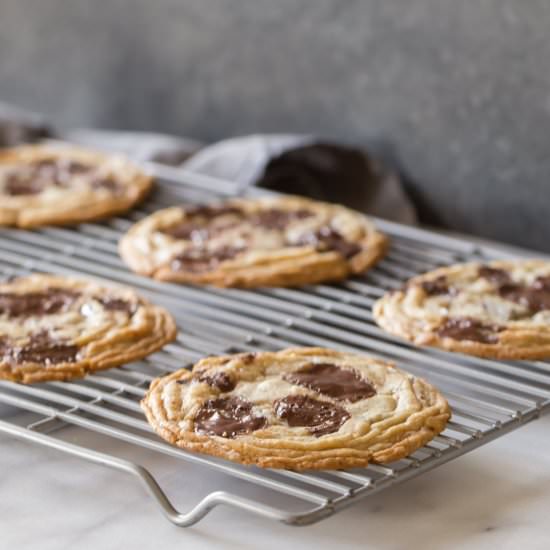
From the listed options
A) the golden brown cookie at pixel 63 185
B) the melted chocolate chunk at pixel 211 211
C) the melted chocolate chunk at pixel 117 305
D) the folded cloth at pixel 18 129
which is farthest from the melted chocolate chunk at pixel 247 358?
the folded cloth at pixel 18 129

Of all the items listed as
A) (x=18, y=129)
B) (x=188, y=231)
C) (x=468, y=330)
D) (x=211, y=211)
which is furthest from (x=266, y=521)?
(x=18, y=129)

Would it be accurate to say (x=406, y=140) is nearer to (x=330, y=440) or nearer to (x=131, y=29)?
(x=131, y=29)

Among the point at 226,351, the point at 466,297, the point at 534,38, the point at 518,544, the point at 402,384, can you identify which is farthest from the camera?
the point at 534,38

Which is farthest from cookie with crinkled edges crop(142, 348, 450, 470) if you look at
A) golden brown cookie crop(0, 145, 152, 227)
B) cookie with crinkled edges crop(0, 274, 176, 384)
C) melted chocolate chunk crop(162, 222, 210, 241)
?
golden brown cookie crop(0, 145, 152, 227)

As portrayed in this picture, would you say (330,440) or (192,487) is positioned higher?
(330,440)

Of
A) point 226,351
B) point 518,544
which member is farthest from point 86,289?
point 518,544

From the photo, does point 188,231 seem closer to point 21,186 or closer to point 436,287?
point 21,186
